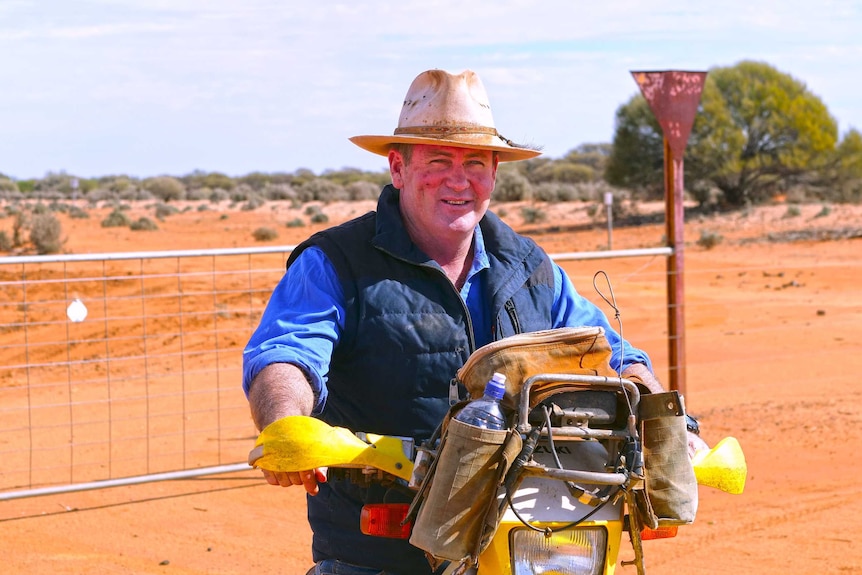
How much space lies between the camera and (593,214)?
117 ft

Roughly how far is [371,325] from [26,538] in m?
4.59

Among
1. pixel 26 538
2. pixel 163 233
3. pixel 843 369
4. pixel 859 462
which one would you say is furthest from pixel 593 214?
pixel 26 538

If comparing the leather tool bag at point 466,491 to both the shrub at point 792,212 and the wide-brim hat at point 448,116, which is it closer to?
the wide-brim hat at point 448,116

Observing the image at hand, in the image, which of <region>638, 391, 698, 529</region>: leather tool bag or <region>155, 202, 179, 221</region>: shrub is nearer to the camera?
<region>638, 391, 698, 529</region>: leather tool bag

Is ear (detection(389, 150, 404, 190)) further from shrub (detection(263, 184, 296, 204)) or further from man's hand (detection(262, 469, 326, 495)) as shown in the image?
shrub (detection(263, 184, 296, 204))

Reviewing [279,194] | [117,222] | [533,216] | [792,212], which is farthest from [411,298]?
[279,194]

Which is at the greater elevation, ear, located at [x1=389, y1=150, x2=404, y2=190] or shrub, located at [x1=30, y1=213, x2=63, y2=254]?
ear, located at [x1=389, y1=150, x2=404, y2=190]

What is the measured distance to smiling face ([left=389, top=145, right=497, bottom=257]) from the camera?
324 cm

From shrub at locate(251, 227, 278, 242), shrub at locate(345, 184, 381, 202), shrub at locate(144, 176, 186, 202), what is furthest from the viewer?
shrub at locate(144, 176, 186, 202)

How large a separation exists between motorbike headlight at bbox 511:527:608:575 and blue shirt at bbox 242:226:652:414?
0.54 m

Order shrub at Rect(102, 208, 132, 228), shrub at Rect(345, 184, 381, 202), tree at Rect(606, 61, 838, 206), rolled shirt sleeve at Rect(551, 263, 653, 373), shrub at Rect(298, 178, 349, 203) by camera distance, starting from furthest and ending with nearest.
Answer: shrub at Rect(345, 184, 381, 202), shrub at Rect(298, 178, 349, 203), shrub at Rect(102, 208, 132, 228), tree at Rect(606, 61, 838, 206), rolled shirt sleeve at Rect(551, 263, 653, 373)

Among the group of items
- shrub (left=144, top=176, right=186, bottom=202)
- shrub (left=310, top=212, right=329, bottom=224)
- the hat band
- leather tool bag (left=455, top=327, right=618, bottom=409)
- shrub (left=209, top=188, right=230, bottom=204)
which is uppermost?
shrub (left=144, top=176, right=186, bottom=202)

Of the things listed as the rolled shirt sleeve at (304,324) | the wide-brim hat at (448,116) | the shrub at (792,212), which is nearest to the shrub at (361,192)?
the shrub at (792,212)

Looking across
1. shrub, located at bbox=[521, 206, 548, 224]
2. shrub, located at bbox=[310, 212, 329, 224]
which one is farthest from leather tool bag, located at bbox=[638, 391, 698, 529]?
shrub, located at bbox=[310, 212, 329, 224]
